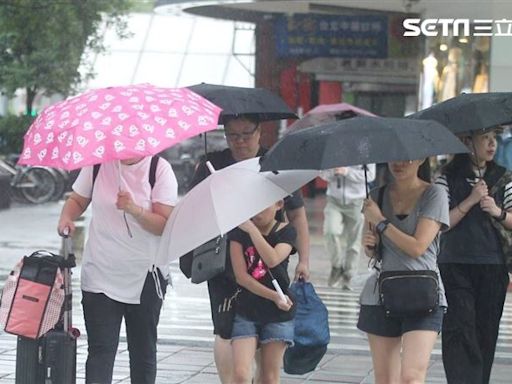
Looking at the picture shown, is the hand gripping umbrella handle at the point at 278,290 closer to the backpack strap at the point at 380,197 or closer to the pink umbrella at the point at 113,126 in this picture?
the backpack strap at the point at 380,197

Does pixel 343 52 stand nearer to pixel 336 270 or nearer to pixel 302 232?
pixel 336 270

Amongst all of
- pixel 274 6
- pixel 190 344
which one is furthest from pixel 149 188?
pixel 274 6

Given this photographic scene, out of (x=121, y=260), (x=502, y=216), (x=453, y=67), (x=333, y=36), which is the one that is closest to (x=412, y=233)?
(x=502, y=216)

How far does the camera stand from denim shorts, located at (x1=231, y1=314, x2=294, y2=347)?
6055 millimetres

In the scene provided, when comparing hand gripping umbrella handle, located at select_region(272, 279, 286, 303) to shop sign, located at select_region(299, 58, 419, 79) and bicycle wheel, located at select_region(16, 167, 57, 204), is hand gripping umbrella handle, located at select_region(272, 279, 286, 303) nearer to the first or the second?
shop sign, located at select_region(299, 58, 419, 79)

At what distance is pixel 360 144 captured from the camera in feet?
18.3

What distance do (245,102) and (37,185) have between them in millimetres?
20603

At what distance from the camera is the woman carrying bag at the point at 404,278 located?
5871mm

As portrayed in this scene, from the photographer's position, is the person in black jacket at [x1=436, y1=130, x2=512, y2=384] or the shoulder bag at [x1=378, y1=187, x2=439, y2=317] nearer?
the shoulder bag at [x1=378, y1=187, x2=439, y2=317]

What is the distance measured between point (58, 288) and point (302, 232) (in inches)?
57.1

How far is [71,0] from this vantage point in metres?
18.4

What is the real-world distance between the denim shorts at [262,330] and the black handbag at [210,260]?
0.84ft

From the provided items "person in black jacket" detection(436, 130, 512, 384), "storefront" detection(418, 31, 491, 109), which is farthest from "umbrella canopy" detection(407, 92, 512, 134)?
"storefront" detection(418, 31, 491, 109)

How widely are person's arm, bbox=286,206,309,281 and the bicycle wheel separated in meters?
20.3
